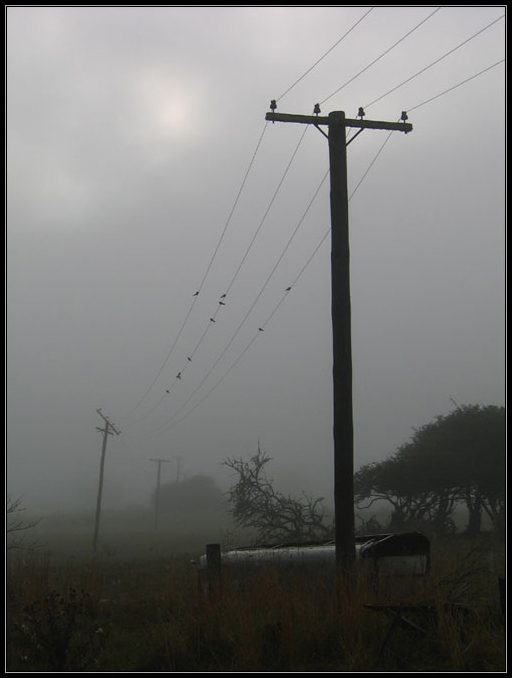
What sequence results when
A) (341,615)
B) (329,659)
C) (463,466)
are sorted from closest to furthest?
(329,659), (341,615), (463,466)

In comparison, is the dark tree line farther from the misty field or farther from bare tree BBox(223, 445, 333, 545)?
the misty field

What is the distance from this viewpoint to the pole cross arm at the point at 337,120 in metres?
12.0

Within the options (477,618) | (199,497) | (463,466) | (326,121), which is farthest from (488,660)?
(199,497)

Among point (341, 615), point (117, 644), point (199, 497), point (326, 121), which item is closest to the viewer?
point (341, 615)

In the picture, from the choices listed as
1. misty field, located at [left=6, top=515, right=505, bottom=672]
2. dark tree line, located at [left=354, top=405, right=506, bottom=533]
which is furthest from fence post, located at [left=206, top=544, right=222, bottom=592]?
dark tree line, located at [left=354, top=405, right=506, bottom=533]

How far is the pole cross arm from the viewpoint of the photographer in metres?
12.0

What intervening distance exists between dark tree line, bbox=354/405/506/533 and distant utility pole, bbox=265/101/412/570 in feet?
61.6

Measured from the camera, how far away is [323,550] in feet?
40.5

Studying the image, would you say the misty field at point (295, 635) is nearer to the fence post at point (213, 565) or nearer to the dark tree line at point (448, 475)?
the fence post at point (213, 565)

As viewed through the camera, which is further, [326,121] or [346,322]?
[326,121]

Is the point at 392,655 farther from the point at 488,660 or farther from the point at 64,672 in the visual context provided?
the point at 64,672

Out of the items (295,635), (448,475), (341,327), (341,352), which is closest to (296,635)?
(295,635)

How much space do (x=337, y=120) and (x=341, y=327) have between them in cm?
399

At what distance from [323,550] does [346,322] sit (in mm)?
4585
